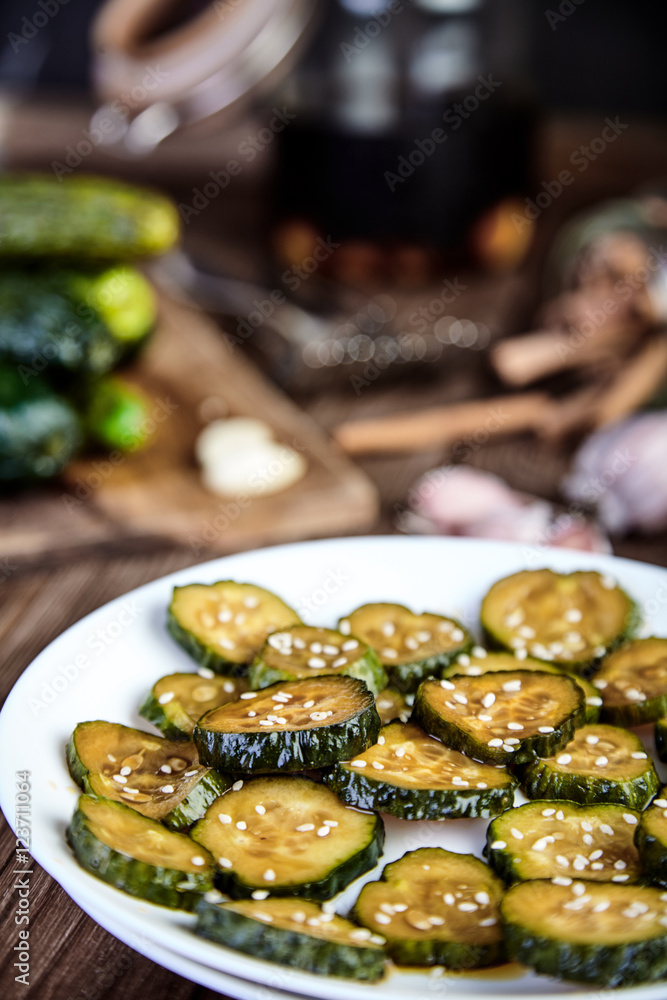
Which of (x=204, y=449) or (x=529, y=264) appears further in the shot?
(x=529, y=264)

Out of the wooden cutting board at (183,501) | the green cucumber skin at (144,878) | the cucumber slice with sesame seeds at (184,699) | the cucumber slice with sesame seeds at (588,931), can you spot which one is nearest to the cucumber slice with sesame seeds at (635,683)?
the cucumber slice with sesame seeds at (588,931)

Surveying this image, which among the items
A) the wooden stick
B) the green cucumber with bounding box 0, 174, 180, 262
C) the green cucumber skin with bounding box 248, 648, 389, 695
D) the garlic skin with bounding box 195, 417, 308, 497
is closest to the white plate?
the green cucumber skin with bounding box 248, 648, 389, 695

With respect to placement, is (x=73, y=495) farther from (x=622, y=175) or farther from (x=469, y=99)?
(x=622, y=175)

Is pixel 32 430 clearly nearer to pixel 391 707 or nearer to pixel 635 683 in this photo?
pixel 391 707

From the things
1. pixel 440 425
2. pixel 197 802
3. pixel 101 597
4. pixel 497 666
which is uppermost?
pixel 197 802

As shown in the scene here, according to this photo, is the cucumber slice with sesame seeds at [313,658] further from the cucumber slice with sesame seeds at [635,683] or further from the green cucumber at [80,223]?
the green cucumber at [80,223]

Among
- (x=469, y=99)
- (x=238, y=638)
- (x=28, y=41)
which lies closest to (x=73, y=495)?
(x=238, y=638)

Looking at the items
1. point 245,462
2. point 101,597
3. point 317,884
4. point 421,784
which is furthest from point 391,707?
point 245,462
